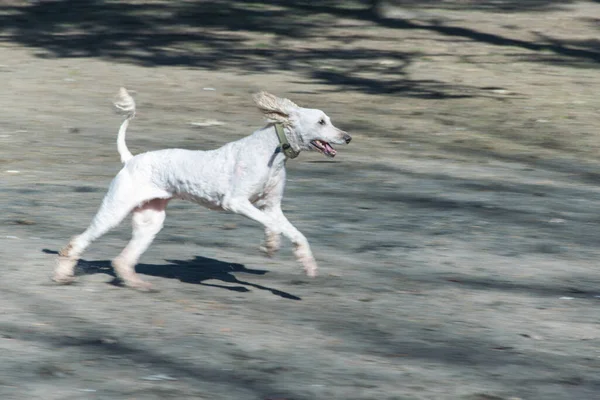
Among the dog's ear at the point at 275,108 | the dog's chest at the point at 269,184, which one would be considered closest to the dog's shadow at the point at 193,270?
the dog's chest at the point at 269,184

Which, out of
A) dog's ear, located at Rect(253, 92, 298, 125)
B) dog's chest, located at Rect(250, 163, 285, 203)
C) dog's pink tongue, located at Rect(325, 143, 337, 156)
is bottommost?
dog's chest, located at Rect(250, 163, 285, 203)

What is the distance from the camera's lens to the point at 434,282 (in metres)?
8.22

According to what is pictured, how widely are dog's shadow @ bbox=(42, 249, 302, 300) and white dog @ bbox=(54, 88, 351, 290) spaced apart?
23.5 inches

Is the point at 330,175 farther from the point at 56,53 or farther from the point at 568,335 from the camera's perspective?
the point at 56,53

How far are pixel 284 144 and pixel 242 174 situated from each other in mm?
306

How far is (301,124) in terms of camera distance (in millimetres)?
7340

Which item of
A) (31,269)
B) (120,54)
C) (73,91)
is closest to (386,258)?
(31,269)

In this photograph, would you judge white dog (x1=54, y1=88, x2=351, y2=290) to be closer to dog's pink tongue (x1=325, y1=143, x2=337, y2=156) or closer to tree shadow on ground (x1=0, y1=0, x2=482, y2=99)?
dog's pink tongue (x1=325, y1=143, x2=337, y2=156)

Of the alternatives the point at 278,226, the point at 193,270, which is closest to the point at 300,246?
the point at 278,226

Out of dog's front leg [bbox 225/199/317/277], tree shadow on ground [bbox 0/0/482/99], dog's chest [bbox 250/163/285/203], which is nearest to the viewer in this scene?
dog's front leg [bbox 225/199/317/277]

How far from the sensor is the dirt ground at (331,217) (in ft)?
20.8

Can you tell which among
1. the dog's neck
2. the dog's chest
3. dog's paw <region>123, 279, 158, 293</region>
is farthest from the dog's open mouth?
dog's paw <region>123, 279, 158, 293</region>

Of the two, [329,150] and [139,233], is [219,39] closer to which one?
[139,233]

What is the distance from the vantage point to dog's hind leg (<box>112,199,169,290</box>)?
7699 millimetres
